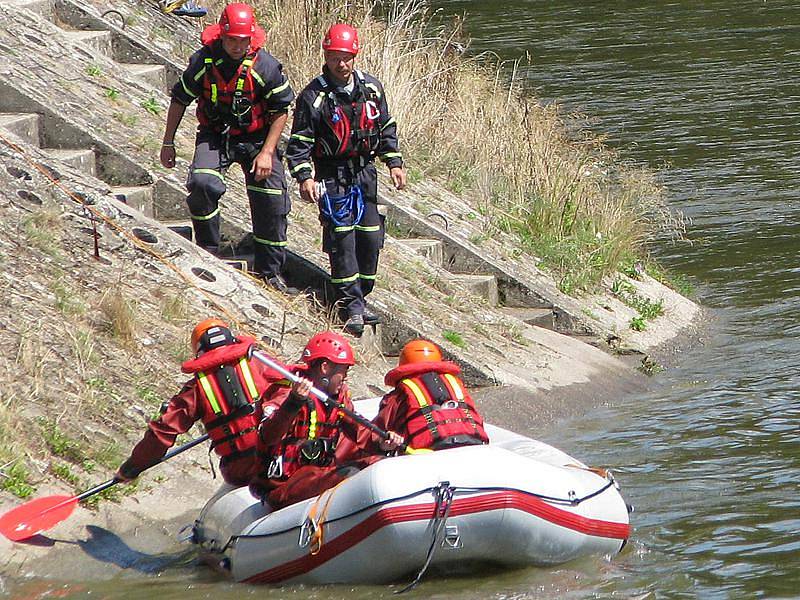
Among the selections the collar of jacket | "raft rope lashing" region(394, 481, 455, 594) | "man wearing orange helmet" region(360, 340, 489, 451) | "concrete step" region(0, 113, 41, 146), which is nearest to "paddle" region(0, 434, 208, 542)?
the collar of jacket

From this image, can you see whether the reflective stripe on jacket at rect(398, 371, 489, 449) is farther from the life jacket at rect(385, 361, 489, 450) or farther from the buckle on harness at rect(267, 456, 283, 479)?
the buckle on harness at rect(267, 456, 283, 479)

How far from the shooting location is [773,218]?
57.4ft

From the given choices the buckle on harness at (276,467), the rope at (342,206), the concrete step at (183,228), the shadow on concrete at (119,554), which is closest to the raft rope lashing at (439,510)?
the buckle on harness at (276,467)

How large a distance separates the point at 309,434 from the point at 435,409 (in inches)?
26.9

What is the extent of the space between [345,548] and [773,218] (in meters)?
11.2

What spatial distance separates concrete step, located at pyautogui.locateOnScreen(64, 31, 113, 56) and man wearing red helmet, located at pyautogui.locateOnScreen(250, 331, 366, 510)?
21.3ft

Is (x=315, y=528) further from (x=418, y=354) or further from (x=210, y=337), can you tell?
(x=210, y=337)

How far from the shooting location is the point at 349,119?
425 inches

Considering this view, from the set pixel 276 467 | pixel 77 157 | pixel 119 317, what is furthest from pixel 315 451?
pixel 77 157

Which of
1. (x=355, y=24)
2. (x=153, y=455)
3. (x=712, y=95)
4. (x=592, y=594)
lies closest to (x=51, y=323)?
(x=153, y=455)

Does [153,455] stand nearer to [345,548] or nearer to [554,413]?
[345,548]

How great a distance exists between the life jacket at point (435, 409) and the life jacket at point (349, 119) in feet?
10.7

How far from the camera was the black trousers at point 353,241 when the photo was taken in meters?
11.0

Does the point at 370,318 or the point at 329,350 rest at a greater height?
the point at 329,350
